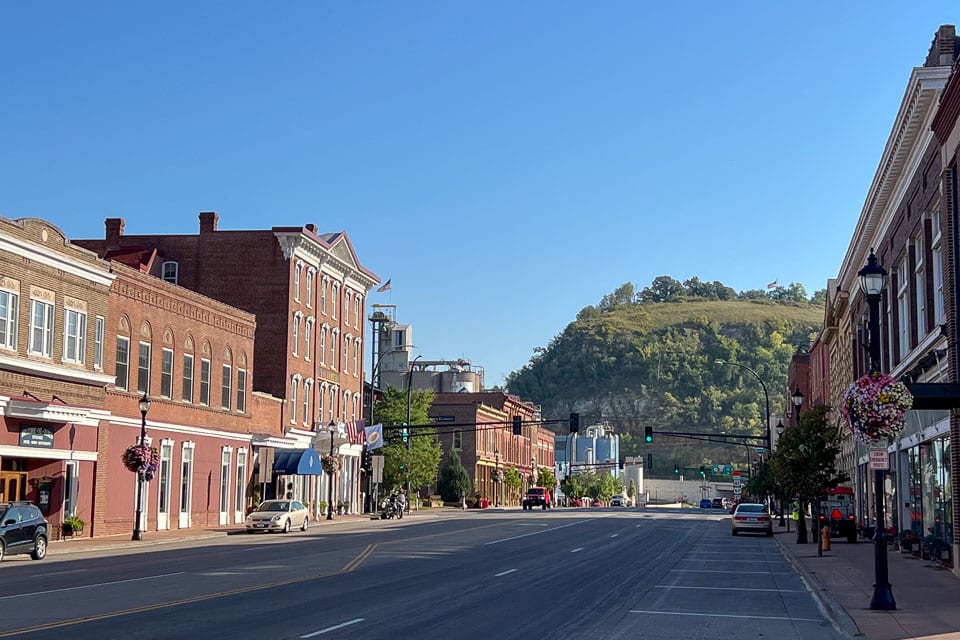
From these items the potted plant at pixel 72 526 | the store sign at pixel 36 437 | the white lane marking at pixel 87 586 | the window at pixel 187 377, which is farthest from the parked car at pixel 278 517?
the white lane marking at pixel 87 586

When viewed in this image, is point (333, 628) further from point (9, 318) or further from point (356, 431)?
point (356, 431)

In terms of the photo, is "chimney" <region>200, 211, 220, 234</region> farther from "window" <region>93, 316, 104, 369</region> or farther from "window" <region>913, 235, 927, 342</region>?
"window" <region>913, 235, 927, 342</region>

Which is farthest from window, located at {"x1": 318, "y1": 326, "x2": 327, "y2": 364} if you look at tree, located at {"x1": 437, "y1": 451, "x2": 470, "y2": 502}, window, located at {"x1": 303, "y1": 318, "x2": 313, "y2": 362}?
tree, located at {"x1": 437, "y1": 451, "x2": 470, "y2": 502}

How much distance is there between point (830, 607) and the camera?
19.6 metres

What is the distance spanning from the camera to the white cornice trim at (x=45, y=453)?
3681cm

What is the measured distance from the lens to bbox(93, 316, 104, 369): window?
42531 mm

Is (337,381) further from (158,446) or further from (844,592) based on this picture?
(844,592)

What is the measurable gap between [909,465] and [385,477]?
4974cm

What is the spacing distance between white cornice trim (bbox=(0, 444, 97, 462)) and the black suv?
6.62 meters

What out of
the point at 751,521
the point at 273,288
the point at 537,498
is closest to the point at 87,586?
the point at 751,521

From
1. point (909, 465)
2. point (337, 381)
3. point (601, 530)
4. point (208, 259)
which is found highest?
point (208, 259)

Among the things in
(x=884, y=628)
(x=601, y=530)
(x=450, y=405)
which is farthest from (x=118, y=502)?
(x=450, y=405)

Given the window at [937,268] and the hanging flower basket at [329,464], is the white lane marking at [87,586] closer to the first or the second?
the window at [937,268]

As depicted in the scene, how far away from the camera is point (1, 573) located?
25.5 m
